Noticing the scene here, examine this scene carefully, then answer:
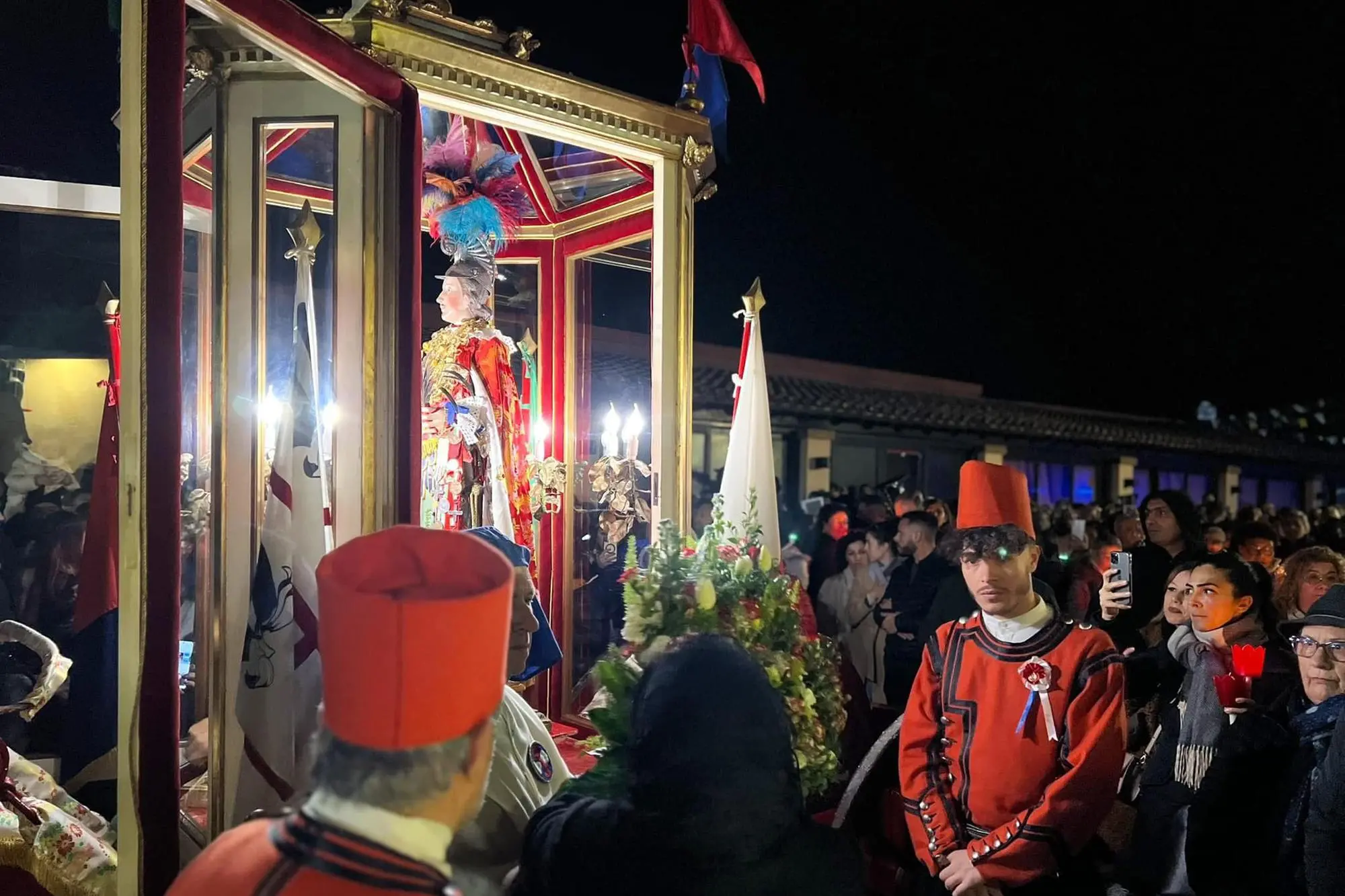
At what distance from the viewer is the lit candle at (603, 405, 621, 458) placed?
5281mm

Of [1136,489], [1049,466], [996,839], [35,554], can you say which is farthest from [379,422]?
[1136,489]

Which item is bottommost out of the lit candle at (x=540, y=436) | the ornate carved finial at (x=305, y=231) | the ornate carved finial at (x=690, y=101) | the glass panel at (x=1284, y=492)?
the glass panel at (x=1284, y=492)

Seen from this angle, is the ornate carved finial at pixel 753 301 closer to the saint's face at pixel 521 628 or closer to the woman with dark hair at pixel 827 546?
the saint's face at pixel 521 628

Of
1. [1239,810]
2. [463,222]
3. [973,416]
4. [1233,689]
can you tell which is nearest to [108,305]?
[463,222]

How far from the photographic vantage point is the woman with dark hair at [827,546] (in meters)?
7.59

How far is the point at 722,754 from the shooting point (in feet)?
5.06

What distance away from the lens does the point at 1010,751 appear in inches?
112

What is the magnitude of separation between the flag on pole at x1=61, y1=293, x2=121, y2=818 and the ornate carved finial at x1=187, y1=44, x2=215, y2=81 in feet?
5.61

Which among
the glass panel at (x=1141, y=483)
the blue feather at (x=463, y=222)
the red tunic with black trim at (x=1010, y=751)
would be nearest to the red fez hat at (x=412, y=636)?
the red tunic with black trim at (x=1010, y=751)

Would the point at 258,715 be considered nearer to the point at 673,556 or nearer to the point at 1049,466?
the point at 673,556

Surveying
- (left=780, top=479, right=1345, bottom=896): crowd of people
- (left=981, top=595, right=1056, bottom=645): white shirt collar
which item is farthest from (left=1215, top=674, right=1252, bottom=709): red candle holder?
(left=981, top=595, right=1056, bottom=645): white shirt collar

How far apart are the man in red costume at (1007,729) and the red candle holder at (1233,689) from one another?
1.44 feet

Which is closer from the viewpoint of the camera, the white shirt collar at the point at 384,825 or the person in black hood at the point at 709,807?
the white shirt collar at the point at 384,825

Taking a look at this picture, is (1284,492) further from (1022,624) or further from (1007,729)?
(1007,729)
